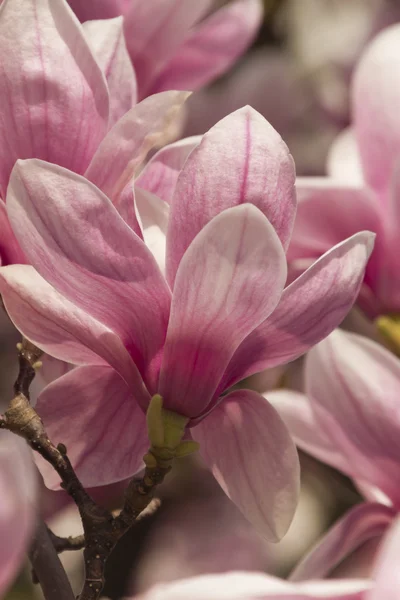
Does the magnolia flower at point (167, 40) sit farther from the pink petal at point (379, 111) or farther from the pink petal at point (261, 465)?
the pink petal at point (261, 465)

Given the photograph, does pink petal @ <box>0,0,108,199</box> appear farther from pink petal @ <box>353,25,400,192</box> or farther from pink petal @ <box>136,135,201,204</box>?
pink petal @ <box>353,25,400,192</box>

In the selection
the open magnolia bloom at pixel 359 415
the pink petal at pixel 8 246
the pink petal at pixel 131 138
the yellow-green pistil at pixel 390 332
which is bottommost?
the yellow-green pistil at pixel 390 332

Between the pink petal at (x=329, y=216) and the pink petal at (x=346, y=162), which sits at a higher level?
the pink petal at (x=329, y=216)

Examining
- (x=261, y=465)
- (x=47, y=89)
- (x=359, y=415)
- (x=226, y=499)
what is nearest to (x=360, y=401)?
(x=359, y=415)

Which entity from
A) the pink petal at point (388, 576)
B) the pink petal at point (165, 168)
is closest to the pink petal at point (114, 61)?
the pink petal at point (165, 168)

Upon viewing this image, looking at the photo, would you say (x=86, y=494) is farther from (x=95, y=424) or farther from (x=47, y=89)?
(x=47, y=89)

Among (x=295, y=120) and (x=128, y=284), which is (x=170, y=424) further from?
(x=295, y=120)

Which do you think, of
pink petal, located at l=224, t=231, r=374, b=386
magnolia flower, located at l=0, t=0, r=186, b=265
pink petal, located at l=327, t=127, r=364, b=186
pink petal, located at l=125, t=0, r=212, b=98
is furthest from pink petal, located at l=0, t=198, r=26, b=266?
pink petal, located at l=327, t=127, r=364, b=186
